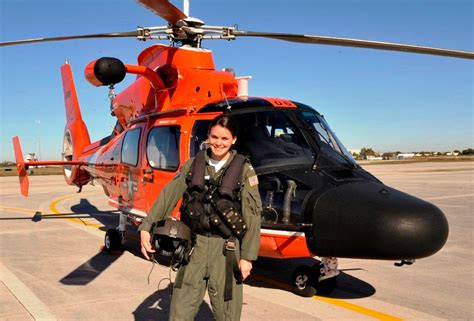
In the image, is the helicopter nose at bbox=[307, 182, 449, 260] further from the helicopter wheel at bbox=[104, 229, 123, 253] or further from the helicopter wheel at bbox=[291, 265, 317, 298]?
the helicopter wheel at bbox=[104, 229, 123, 253]

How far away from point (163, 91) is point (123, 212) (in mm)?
2248

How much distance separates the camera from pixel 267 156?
4.84m

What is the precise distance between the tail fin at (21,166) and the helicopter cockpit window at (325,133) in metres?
7.06

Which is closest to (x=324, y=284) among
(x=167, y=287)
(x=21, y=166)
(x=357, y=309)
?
(x=357, y=309)

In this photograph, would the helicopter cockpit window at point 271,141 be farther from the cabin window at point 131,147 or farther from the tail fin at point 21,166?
the tail fin at point 21,166

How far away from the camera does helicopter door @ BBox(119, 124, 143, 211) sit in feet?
22.4

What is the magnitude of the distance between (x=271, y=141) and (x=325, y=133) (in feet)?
2.37

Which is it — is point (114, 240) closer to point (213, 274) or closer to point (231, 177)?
point (213, 274)

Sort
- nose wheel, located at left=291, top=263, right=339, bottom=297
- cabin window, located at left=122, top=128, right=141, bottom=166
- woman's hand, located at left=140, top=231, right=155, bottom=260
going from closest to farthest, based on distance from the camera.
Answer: woman's hand, located at left=140, top=231, right=155, bottom=260
nose wheel, located at left=291, top=263, right=339, bottom=297
cabin window, located at left=122, top=128, right=141, bottom=166

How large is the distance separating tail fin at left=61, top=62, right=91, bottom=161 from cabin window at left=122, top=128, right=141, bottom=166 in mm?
3673

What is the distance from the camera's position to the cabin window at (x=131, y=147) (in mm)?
6973

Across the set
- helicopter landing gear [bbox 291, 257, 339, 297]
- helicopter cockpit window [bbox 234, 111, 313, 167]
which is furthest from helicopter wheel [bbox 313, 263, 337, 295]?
helicopter cockpit window [bbox 234, 111, 313, 167]

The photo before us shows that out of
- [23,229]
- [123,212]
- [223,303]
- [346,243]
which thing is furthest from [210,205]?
[23,229]

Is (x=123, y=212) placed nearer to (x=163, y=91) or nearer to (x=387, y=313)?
(x=163, y=91)
